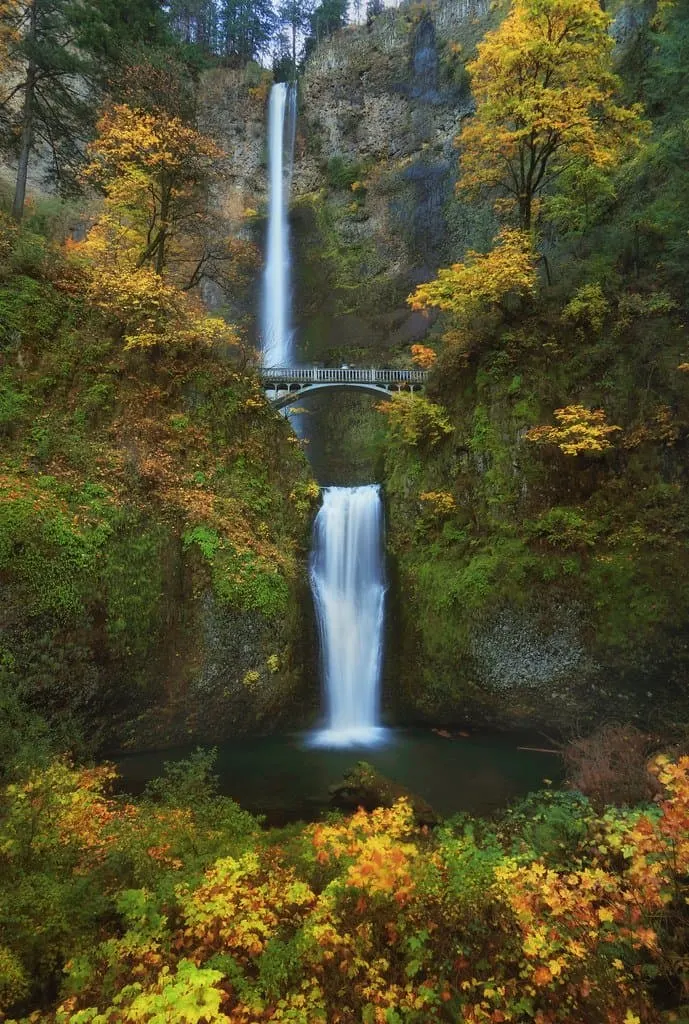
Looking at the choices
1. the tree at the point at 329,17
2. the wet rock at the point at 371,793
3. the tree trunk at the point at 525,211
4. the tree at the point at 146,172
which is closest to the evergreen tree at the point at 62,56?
the tree at the point at 146,172

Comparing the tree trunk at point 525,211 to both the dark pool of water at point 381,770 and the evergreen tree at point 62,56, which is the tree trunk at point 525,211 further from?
the dark pool of water at point 381,770

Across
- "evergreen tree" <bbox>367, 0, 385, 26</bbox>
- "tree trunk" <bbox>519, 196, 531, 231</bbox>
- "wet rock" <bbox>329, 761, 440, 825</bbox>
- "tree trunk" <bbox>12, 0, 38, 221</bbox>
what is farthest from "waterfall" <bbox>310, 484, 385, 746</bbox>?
"evergreen tree" <bbox>367, 0, 385, 26</bbox>

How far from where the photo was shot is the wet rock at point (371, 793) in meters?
7.29

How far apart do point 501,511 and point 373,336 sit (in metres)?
18.4

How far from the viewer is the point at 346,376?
2036cm

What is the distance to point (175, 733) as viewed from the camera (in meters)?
8.92

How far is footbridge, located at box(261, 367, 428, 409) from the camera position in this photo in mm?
19844

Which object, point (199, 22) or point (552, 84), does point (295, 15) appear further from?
point (552, 84)

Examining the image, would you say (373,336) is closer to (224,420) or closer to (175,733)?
(224,420)

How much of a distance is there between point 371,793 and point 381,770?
1.54m

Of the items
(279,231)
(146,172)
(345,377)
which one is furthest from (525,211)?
(279,231)

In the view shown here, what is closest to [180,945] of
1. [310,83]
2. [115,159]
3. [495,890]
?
[495,890]

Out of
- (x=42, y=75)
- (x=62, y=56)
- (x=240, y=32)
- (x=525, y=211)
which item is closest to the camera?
(x=62, y=56)

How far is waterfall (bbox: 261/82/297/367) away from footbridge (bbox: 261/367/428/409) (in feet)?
18.2
